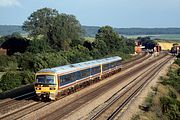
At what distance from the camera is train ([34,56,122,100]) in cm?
3281

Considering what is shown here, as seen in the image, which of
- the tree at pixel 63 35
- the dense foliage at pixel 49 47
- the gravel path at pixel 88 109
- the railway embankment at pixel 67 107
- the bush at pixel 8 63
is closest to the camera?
the gravel path at pixel 88 109

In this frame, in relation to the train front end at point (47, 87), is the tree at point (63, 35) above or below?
above

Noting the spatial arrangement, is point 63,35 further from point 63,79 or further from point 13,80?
point 63,79

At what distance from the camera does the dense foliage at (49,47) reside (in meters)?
60.5

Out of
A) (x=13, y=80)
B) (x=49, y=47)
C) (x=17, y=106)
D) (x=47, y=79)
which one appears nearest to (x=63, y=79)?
(x=47, y=79)

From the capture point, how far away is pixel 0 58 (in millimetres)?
82500

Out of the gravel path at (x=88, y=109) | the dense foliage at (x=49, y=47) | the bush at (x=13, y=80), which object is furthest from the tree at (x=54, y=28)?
the gravel path at (x=88, y=109)

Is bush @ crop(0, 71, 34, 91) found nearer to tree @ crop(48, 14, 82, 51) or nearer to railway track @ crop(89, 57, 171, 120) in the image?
railway track @ crop(89, 57, 171, 120)

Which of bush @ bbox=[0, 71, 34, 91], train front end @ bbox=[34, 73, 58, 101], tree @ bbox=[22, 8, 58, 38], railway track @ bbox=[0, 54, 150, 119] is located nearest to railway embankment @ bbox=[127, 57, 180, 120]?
train front end @ bbox=[34, 73, 58, 101]

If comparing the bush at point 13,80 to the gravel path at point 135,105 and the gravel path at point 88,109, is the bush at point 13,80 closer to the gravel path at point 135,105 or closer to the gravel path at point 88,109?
the gravel path at point 88,109

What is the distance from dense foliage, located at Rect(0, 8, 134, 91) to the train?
8.40m

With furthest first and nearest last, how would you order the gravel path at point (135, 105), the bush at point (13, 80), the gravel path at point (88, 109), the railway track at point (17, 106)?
the bush at point (13, 80) < the gravel path at point (135, 105) < the railway track at point (17, 106) < the gravel path at point (88, 109)

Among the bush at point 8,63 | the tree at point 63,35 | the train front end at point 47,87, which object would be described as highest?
the tree at point 63,35

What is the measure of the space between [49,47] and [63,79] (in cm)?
7034
